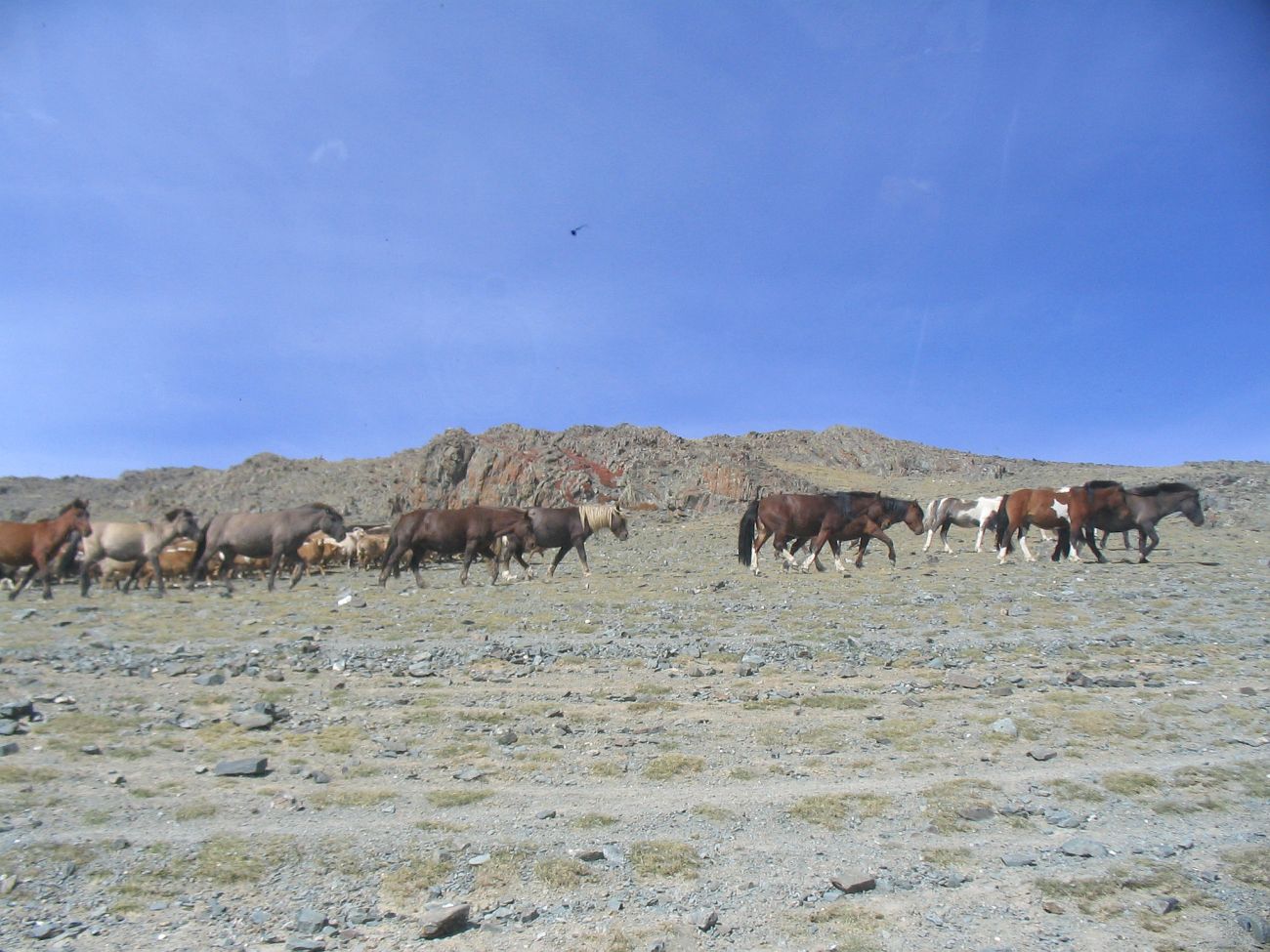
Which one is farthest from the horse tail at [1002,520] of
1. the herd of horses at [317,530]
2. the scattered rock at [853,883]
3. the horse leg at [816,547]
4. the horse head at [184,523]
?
the horse head at [184,523]

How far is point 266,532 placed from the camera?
2284 centimetres

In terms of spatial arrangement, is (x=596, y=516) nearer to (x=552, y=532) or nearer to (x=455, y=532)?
(x=552, y=532)

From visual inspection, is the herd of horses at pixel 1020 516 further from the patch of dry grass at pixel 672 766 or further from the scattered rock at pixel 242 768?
the scattered rock at pixel 242 768

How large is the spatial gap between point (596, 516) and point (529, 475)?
873 inches

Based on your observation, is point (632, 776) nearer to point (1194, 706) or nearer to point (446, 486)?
point (1194, 706)

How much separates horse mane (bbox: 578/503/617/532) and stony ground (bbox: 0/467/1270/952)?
11.5m

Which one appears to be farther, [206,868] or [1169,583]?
[1169,583]

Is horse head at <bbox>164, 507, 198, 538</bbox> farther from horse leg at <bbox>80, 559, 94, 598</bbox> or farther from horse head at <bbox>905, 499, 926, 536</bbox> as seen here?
horse head at <bbox>905, 499, 926, 536</bbox>

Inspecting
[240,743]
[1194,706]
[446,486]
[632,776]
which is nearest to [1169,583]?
[1194,706]

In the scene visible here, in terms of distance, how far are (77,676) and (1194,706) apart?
12.9 meters

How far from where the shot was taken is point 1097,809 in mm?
5918

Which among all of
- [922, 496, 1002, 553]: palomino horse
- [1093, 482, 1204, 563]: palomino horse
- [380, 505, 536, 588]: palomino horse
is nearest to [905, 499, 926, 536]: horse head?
[922, 496, 1002, 553]: palomino horse

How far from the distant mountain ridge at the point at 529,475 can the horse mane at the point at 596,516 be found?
18.1 meters

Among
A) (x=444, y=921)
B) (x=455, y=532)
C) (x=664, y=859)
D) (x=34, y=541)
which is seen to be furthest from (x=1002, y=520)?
(x=34, y=541)
